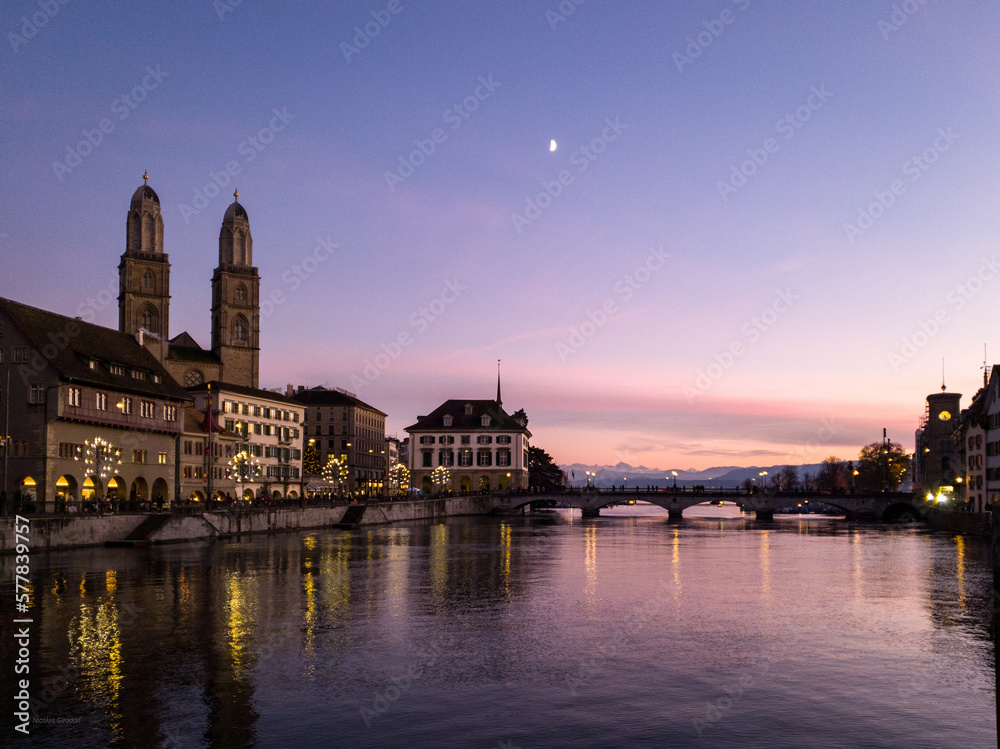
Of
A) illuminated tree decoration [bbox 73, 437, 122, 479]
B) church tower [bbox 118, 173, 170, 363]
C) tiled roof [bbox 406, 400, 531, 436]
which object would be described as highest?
church tower [bbox 118, 173, 170, 363]

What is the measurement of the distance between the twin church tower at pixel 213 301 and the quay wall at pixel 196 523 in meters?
41.3

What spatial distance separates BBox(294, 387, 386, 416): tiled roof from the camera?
6688 inches

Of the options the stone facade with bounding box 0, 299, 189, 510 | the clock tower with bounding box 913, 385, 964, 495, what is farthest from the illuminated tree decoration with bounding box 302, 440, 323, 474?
the clock tower with bounding box 913, 385, 964, 495

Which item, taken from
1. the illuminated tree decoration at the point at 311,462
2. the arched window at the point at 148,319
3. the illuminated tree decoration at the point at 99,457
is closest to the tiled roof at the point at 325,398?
the illuminated tree decoration at the point at 311,462

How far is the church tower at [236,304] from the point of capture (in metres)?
144

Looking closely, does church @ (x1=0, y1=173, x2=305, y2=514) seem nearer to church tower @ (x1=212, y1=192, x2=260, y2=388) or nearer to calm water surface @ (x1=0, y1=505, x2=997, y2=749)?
church tower @ (x1=212, y1=192, x2=260, y2=388)

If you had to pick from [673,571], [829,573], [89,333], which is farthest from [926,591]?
[89,333]

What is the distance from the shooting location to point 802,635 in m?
28.7

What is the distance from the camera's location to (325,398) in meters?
171

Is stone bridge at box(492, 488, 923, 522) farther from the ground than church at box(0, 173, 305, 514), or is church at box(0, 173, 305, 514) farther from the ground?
church at box(0, 173, 305, 514)

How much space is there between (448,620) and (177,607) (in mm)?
9624

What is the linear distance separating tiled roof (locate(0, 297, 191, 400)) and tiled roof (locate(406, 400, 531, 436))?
7888 centimetres

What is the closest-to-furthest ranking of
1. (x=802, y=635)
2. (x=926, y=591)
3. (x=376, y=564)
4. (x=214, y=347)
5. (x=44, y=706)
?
1. (x=44, y=706)
2. (x=802, y=635)
3. (x=926, y=591)
4. (x=376, y=564)
5. (x=214, y=347)

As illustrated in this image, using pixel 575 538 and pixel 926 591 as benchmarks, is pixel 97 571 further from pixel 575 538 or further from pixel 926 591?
pixel 575 538
